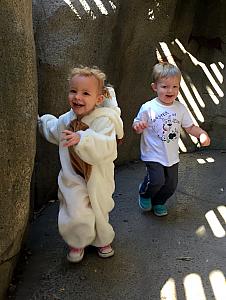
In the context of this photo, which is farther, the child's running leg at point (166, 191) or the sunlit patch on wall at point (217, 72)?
the sunlit patch on wall at point (217, 72)

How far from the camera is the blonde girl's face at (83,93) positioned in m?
2.11

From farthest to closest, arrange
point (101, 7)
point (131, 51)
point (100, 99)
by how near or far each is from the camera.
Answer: point (131, 51)
point (101, 7)
point (100, 99)

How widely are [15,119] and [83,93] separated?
1.26 ft

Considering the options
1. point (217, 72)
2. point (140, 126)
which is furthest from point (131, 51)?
point (217, 72)

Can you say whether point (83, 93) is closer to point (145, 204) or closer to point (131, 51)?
point (145, 204)

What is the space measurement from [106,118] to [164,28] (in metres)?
1.40

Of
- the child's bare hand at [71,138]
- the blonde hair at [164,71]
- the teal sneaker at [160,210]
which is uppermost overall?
the blonde hair at [164,71]

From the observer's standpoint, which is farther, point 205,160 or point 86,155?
point 205,160

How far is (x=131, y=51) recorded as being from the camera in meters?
3.21

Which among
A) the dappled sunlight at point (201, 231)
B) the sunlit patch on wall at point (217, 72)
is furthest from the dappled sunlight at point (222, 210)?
the sunlit patch on wall at point (217, 72)

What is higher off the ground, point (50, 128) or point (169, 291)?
point (50, 128)

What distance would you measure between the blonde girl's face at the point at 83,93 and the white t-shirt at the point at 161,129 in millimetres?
568

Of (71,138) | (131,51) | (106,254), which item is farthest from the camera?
(131,51)

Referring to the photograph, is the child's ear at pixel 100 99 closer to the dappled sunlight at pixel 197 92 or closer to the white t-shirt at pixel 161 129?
the white t-shirt at pixel 161 129
